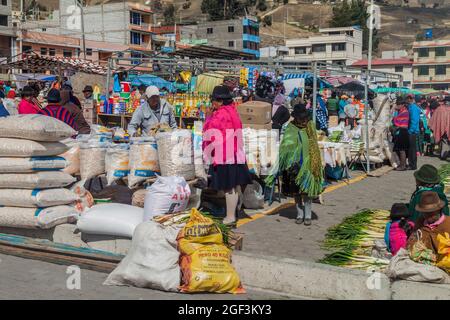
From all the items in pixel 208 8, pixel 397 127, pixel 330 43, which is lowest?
pixel 397 127

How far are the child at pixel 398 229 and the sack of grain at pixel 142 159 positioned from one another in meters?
3.05

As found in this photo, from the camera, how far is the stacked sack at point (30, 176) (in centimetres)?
683

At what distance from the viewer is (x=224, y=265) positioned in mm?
5262

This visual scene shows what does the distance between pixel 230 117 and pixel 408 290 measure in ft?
10.7

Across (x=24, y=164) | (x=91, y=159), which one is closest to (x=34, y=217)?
(x=24, y=164)

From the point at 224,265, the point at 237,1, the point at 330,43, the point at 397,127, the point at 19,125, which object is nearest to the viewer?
the point at 224,265

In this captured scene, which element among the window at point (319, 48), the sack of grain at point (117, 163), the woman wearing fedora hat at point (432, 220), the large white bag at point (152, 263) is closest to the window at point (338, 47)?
the window at point (319, 48)

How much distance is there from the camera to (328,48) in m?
89.8

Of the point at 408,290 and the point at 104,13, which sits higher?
the point at 104,13

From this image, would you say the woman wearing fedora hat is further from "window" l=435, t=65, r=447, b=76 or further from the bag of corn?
"window" l=435, t=65, r=447, b=76

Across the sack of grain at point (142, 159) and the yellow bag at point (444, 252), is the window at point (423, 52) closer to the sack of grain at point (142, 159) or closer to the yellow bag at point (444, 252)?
the sack of grain at point (142, 159)

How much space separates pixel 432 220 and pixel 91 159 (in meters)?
4.48
